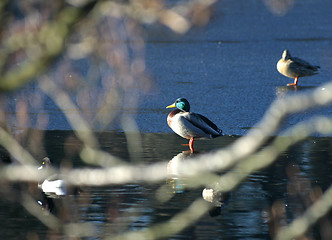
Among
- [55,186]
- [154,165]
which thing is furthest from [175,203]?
[154,165]

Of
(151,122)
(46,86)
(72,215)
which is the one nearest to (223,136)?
(151,122)

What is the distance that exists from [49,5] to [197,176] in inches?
23.3

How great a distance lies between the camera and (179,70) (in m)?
14.0

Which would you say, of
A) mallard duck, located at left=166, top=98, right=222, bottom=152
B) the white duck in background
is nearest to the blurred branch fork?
the white duck in background

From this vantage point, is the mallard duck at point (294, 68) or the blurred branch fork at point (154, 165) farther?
the mallard duck at point (294, 68)

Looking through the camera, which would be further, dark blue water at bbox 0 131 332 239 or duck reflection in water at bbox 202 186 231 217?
duck reflection in water at bbox 202 186 231 217

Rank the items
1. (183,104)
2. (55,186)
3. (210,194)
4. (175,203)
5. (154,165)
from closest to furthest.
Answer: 1. (154,165)
2. (175,203)
3. (210,194)
4. (55,186)
5. (183,104)

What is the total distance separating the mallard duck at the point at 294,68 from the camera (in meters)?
13.1

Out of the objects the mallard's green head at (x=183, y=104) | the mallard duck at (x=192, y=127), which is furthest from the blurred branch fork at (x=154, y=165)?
the mallard's green head at (x=183, y=104)

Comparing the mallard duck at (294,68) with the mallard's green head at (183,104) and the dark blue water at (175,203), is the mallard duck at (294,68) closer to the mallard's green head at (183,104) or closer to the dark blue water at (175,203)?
the mallard's green head at (183,104)

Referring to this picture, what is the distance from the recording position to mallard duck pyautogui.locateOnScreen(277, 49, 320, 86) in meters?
13.1

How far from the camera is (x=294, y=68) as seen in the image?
13156 mm

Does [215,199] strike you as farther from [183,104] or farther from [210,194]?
[183,104]

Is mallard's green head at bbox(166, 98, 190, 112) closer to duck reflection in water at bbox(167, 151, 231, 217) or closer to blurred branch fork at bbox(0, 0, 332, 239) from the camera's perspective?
duck reflection in water at bbox(167, 151, 231, 217)
